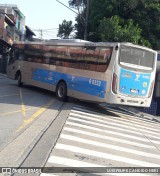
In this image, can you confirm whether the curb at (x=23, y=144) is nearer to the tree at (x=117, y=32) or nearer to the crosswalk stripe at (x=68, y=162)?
the crosswalk stripe at (x=68, y=162)

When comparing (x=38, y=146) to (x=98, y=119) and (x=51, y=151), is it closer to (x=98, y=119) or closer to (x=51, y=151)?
(x=51, y=151)

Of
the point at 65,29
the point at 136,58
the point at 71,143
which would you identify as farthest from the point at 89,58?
the point at 65,29

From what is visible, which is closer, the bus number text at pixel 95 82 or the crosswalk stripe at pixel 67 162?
the crosswalk stripe at pixel 67 162

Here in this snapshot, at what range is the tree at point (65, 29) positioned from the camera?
50.9 meters

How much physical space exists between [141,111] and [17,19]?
55639 millimetres

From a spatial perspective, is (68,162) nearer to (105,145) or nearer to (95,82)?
(105,145)

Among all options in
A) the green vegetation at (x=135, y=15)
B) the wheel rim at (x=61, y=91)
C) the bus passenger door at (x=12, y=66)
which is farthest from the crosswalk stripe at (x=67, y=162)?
the green vegetation at (x=135, y=15)

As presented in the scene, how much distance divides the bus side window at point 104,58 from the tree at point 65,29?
34.2 m

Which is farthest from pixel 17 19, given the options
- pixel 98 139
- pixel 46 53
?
pixel 98 139

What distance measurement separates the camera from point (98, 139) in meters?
10.5

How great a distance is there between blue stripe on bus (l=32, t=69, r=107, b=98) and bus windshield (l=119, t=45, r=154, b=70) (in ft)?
4.18

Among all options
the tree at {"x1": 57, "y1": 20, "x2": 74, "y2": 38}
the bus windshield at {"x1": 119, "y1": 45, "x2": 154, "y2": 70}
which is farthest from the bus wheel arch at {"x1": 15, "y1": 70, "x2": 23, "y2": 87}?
the tree at {"x1": 57, "y1": 20, "x2": 74, "y2": 38}

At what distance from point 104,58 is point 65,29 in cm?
3506

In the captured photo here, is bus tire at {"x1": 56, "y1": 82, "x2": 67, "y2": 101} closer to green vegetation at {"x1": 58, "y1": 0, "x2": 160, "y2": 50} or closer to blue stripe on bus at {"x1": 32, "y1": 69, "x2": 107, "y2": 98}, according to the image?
blue stripe on bus at {"x1": 32, "y1": 69, "x2": 107, "y2": 98}
